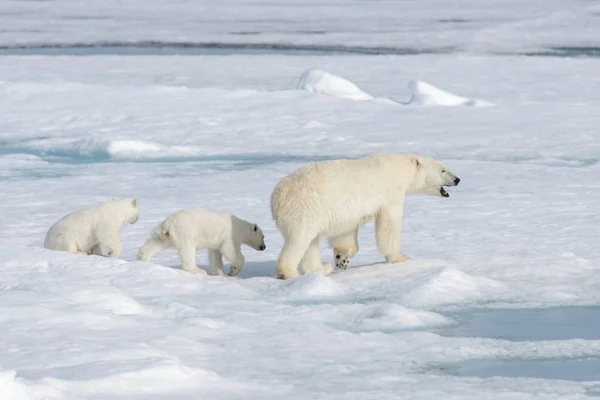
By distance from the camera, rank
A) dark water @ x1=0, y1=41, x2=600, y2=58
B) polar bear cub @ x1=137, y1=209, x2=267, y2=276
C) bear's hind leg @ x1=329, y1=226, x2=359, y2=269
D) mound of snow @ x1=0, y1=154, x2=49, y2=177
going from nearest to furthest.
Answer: polar bear cub @ x1=137, y1=209, x2=267, y2=276
bear's hind leg @ x1=329, y1=226, x2=359, y2=269
mound of snow @ x1=0, y1=154, x2=49, y2=177
dark water @ x1=0, y1=41, x2=600, y2=58

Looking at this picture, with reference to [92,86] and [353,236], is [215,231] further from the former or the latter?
[92,86]

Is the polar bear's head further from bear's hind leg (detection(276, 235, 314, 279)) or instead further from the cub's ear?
bear's hind leg (detection(276, 235, 314, 279))

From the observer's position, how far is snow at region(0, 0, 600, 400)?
351 cm

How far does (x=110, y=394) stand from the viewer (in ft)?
10.3

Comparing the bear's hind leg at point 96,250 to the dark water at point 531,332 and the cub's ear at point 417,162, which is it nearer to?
the cub's ear at point 417,162

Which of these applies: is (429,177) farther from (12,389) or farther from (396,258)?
(12,389)

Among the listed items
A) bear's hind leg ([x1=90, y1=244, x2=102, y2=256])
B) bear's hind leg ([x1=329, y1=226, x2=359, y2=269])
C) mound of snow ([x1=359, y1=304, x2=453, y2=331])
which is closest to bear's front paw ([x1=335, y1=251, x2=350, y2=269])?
bear's hind leg ([x1=329, y1=226, x2=359, y2=269])

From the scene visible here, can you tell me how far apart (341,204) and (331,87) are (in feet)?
25.3

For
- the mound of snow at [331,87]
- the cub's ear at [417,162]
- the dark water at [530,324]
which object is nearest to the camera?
the dark water at [530,324]

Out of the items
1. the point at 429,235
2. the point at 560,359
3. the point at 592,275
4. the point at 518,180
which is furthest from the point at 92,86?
the point at 560,359

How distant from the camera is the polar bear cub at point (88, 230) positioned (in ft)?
17.5

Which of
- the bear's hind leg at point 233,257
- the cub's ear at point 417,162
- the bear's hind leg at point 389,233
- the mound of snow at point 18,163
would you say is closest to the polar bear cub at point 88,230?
the bear's hind leg at point 233,257

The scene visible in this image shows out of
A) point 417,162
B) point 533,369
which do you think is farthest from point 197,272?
point 533,369

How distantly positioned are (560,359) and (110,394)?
1530 mm
